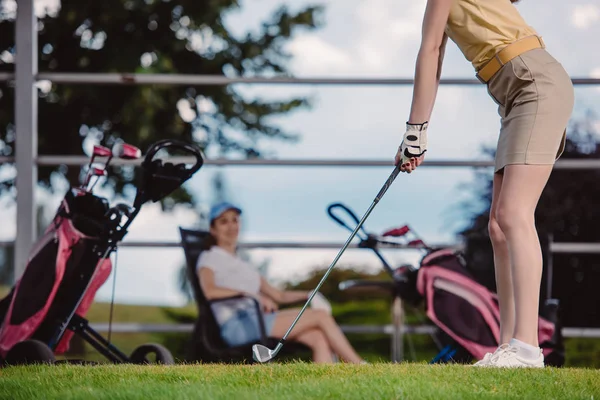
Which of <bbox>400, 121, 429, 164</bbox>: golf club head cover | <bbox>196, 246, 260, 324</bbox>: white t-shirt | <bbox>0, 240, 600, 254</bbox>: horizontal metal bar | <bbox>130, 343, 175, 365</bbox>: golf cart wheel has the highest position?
<bbox>400, 121, 429, 164</bbox>: golf club head cover

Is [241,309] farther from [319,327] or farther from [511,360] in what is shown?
[511,360]

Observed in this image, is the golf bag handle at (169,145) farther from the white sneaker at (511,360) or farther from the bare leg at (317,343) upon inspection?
the white sneaker at (511,360)

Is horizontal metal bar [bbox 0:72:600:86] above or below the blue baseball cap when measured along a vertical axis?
above

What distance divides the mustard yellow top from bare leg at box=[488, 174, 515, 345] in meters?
0.41

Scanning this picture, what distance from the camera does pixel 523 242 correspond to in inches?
119

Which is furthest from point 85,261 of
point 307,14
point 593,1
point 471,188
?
point 307,14

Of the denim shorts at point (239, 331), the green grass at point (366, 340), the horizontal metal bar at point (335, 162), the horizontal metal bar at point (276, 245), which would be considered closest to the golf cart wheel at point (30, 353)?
the denim shorts at point (239, 331)

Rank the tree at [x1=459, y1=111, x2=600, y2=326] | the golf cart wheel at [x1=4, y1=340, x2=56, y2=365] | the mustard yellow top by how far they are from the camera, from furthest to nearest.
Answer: the tree at [x1=459, y1=111, x2=600, y2=326]
the golf cart wheel at [x1=4, y1=340, x2=56, y2=365]
the mustard yellow top

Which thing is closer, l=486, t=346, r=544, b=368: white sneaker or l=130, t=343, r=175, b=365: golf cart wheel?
l=486, t=346, r=544, b=368: white sneaker

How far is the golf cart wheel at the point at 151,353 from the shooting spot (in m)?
3.72

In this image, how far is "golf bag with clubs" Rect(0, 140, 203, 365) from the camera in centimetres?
364

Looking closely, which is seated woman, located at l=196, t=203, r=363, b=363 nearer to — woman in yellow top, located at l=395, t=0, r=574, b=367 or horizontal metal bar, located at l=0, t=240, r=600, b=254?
horizontal metal bar, located at l=0, t=240, r=600, b=254

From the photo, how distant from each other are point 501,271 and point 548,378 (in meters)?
0.58

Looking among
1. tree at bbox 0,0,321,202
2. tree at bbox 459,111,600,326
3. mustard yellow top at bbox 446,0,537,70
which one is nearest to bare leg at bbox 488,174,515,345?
mustard yellow top at bbox 446,0,537,70
